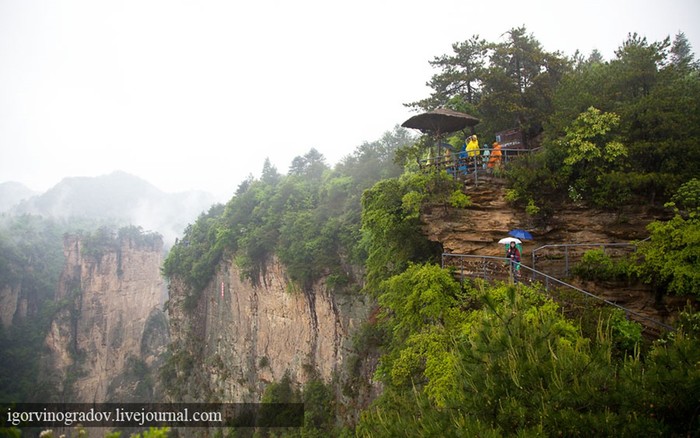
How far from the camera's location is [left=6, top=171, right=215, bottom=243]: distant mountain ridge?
114m

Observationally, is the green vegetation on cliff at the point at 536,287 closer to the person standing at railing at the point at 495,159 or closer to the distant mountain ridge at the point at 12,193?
the person standing at railing at the point at 495,159

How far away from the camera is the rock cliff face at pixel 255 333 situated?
20.5 m

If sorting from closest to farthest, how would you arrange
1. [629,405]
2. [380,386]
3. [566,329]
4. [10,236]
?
[629,405]
[566,329]
[380,386]
[10,236]

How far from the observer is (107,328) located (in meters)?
56.5

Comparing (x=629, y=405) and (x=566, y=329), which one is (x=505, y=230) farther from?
(x=629, y=405)

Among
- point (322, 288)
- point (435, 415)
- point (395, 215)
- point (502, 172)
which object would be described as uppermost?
point (502, 172)

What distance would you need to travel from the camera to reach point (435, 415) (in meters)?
5.14

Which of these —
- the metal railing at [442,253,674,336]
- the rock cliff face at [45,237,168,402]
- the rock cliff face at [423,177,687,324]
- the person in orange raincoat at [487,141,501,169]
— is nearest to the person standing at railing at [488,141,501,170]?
the person in orange raincoat at [487,141,501,169]

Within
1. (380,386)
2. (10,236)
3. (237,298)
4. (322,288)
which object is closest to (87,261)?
(10,236)

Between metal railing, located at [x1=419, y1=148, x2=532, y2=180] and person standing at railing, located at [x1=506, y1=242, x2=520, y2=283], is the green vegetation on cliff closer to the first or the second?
person standing at railing, located at [x1=506, y1=242, x2=520, y2=283]

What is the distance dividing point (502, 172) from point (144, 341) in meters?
64.9

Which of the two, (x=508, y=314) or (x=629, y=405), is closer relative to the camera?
(x=629, y=405)

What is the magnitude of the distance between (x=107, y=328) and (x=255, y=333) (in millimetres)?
44002

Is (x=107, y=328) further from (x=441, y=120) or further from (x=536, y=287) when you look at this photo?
(x=536, y=287)
